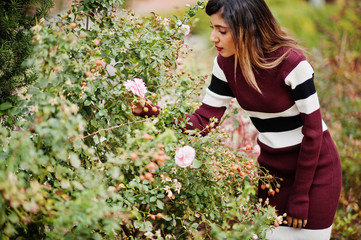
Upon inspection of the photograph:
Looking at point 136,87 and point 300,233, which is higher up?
point 136,87

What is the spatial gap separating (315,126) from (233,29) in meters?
0.63

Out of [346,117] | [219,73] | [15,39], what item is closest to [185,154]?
[219,73]

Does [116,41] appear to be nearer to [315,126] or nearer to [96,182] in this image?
[96,182]

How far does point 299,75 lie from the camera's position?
1827 mm

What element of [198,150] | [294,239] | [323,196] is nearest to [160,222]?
[198,150]

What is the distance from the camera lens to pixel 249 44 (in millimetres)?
1893

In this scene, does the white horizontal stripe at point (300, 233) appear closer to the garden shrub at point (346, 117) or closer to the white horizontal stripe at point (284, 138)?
the white horizontal stripe at point (284, 138)

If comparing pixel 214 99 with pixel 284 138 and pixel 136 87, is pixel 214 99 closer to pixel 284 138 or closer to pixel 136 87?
pixel 284 138

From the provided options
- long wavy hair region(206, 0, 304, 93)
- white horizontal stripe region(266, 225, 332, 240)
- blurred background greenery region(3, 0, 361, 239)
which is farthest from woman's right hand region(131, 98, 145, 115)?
white horizontal stripe region(266, 225, 332, 240)

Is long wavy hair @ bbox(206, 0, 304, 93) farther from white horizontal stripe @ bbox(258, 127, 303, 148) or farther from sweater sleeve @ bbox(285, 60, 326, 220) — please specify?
white horizontal stripe @ bbox(258, 127, 303, 148)

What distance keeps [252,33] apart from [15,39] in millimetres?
1202

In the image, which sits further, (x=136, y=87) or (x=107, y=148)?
(x=107, y=148)

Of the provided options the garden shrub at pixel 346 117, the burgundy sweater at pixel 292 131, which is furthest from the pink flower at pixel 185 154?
the garden shrub at pixel 346 117

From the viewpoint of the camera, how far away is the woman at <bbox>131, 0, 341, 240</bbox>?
72.6 inches
